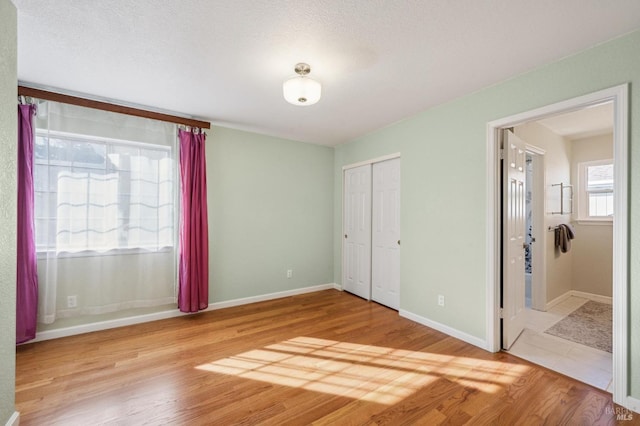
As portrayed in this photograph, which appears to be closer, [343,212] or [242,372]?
[242,372]

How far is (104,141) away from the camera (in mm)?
2994

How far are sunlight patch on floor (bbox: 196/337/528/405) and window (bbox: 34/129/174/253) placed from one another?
184cm

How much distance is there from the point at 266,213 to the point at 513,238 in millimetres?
3186

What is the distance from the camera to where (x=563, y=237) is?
12.8 feet

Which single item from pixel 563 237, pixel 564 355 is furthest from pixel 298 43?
pixel 563 237

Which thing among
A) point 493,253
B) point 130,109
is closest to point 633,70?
point 493,253

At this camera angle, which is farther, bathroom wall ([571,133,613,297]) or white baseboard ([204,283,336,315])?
bathroom wall ([571,133,613,297])

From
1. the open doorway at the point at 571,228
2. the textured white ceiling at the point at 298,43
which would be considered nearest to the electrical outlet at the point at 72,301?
the textured white ceiling at the point at 298,43

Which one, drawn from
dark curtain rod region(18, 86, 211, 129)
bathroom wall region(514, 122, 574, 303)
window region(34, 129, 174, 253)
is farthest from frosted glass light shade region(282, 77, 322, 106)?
bathroom wall region(514, 122, 574, 303)

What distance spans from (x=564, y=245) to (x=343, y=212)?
131 inches

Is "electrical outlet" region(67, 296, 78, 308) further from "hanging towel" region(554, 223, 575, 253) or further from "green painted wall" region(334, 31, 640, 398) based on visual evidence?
"hanging towel" region(554, 223, 575, 253)

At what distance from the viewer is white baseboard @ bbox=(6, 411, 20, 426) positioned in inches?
60.9

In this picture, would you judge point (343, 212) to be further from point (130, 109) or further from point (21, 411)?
point (21, 411)

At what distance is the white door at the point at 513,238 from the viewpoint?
102 inches
